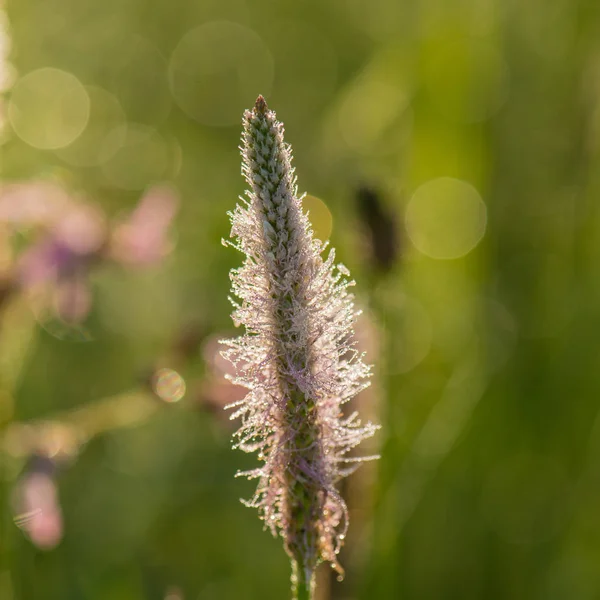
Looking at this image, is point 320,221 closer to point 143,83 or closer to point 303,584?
point 303,584

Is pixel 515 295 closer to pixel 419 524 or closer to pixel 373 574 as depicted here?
pixel 419 524

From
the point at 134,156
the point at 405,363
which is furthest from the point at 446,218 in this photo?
the point at 134,156

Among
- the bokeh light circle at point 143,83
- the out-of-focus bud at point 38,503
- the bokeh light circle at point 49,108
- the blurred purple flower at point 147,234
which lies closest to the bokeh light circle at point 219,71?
the bokeh light circle at point 143,83

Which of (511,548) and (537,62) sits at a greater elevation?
(537,62)

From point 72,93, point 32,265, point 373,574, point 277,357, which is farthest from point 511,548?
point 72,93

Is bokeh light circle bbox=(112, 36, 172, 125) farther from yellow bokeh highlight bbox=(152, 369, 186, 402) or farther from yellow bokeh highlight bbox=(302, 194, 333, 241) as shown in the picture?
yellow bokeh highlight bbox=(152, 369, 186, 402)

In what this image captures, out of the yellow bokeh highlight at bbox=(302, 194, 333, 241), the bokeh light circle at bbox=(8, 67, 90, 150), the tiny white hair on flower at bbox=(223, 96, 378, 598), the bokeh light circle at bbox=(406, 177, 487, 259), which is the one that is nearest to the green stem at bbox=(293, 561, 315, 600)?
the tiny white hair on flower at bbox=(223, 96, 378, 598)
